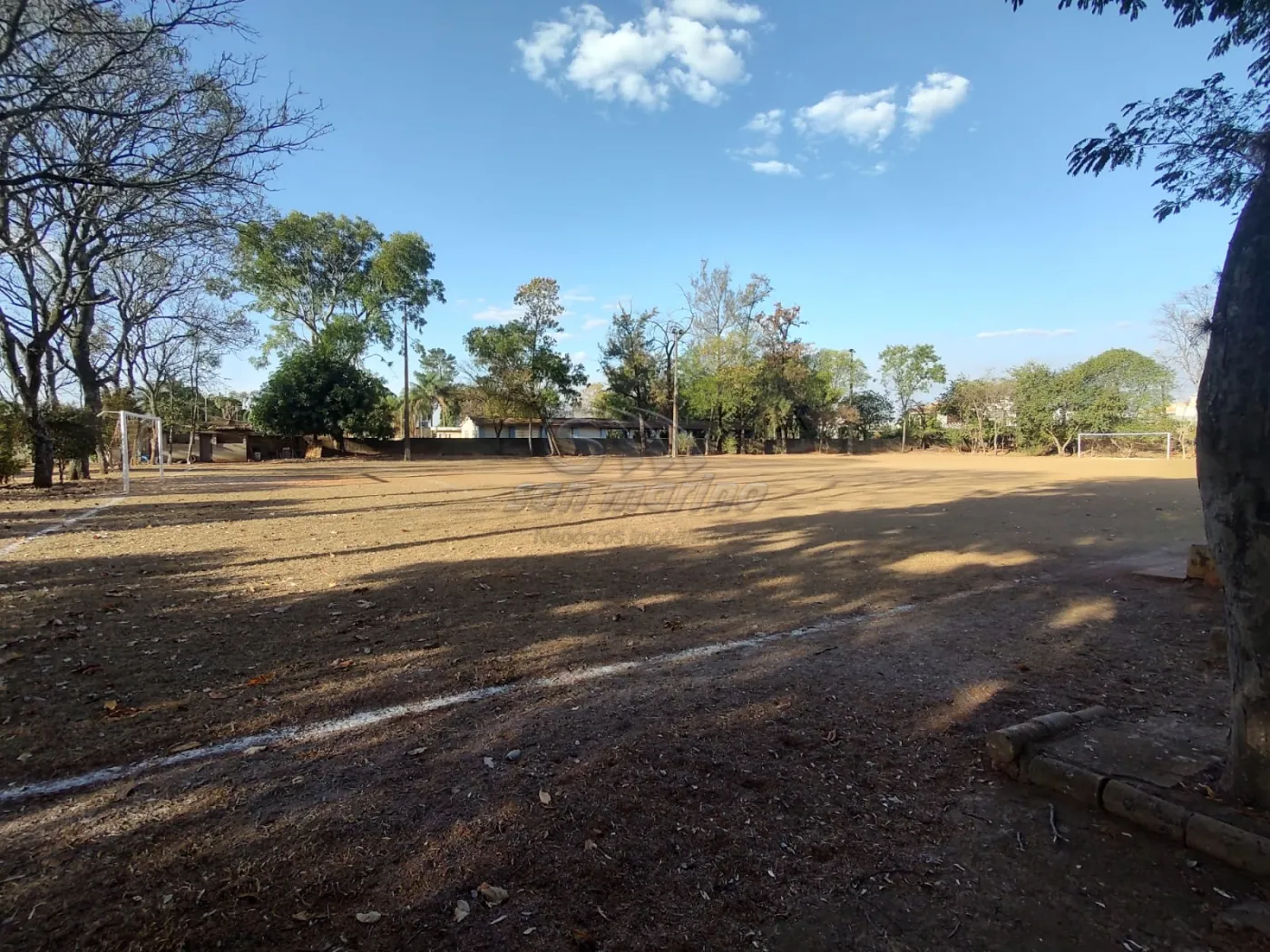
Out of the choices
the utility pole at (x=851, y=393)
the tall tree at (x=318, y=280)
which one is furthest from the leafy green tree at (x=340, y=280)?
the utility pole at (x=851, y=393)

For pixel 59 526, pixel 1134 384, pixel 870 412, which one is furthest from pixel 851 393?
pixel 59 526

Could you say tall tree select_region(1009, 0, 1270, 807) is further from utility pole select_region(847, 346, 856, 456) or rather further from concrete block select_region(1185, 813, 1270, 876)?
utility pole select_region(847, 346, 856, 456)

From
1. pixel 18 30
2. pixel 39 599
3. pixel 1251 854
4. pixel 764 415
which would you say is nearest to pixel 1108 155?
pixel 1251 854

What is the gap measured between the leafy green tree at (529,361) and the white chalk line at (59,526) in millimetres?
29285

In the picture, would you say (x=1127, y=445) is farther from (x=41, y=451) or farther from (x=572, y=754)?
(x=41, y=451)

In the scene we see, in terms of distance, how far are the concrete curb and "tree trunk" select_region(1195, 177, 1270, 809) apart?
10.2 inches

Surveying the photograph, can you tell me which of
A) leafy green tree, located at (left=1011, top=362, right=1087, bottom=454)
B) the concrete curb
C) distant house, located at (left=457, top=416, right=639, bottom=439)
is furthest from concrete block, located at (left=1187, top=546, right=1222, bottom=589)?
leafy green tree, located at (left=1011, top=362, right=1087, bottom=454)

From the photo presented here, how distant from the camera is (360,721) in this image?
321 cm

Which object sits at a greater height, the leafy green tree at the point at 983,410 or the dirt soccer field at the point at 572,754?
the leafy green tree at the point at 983,410

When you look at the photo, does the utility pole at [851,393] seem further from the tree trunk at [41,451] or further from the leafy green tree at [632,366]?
the tree trunk at [41,451]

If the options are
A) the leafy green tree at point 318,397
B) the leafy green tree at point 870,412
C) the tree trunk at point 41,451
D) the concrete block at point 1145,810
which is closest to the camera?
the concrete block at point 1145,810

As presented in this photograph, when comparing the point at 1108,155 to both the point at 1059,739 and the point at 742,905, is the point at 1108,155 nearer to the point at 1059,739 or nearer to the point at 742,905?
the point at 1059,739

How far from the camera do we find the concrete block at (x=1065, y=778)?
8.21 ft

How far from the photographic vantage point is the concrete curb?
83.3 inches
